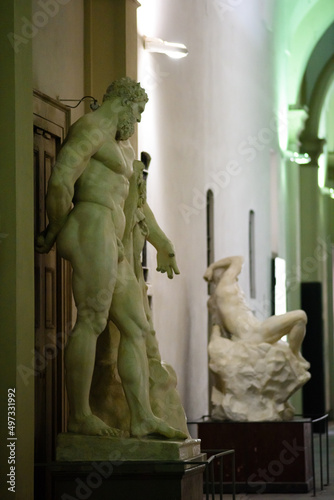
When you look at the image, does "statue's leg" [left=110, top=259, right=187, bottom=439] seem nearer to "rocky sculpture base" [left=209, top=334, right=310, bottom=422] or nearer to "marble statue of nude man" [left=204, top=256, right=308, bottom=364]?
"rocky sculpture base" [left=209, top=334, right=310, bottom=422]

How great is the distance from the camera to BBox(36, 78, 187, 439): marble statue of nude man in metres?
8.02

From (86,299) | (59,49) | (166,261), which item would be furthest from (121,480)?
(59,49)

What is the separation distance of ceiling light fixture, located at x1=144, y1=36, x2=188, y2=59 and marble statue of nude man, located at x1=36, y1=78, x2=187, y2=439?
3.58 meters

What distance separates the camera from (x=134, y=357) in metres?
8.19

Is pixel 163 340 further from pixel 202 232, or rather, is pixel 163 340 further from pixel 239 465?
pixel 202 232

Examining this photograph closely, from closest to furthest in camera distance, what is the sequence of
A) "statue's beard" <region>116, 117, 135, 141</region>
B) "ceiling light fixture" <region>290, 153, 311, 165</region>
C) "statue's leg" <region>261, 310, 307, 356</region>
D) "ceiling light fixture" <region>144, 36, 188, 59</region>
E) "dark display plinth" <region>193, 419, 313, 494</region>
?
"statue's beard" <region>116, 117, 135, 141</region>
"ceiling light fixture" <region>144, 36, 188, 59</region>
"dark display plinth" <region>193, 419, 313, 494</region>
"statue's leg" <region>261, 310, 307, 356</region>
"ceiling light fixture" <region>290, 153, 311, 165</region>

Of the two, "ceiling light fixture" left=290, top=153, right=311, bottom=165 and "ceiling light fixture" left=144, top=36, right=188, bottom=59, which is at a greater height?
"ceiling light fixture" left=290, top=153, right=311, bottom=165

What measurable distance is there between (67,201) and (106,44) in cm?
275

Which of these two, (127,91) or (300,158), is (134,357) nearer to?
(127,91)

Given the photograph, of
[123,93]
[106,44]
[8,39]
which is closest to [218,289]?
[106,44]

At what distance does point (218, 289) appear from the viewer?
13547 mm

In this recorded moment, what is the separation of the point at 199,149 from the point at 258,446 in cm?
403

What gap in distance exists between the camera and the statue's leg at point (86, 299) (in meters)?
8.01

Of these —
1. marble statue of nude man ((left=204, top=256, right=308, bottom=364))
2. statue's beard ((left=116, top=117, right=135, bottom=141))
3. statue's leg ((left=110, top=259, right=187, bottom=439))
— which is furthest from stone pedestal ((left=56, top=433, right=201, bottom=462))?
marble statue of nude man ((left=204, top=256, right=308, bottom=364))
